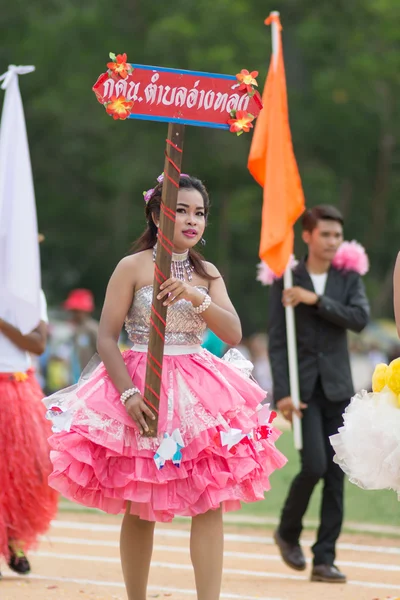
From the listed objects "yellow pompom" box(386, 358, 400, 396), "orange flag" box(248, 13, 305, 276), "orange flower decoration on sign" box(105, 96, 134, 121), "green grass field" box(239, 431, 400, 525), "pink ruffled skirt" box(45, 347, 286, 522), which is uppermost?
"orange flag" box(248, 13, 305, 276)

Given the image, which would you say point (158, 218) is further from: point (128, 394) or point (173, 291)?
point (128, 394)

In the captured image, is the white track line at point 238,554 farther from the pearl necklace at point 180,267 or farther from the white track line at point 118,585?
the pearl necklace at point 180,267

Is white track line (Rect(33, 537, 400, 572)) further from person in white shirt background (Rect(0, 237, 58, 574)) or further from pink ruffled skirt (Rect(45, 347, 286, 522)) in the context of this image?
pink ruffled skirt (Rect(45, 347, 286, 522))

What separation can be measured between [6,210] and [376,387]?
2743 millimetres

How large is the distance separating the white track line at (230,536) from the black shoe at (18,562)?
4.41ft

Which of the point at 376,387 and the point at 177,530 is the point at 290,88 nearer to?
the point at 177,530

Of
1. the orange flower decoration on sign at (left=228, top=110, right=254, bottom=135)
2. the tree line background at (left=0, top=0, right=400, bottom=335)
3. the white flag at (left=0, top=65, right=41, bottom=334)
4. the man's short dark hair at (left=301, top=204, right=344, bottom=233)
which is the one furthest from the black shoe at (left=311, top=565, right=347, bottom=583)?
the tree line background at (left=0, top=0, right=400, bottom=335)

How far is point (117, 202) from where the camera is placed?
33281 millimetres

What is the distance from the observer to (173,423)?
496cm

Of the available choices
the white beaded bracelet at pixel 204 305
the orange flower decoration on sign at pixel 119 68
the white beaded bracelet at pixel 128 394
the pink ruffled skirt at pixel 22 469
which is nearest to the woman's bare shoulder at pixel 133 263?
the white beaded bracelet at pixel 204 305

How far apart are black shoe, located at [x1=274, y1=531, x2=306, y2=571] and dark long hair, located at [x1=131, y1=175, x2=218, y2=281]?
2.60 m

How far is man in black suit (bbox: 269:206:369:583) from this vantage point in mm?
7066

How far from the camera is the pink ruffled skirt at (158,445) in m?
4.90

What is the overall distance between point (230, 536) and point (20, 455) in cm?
283
